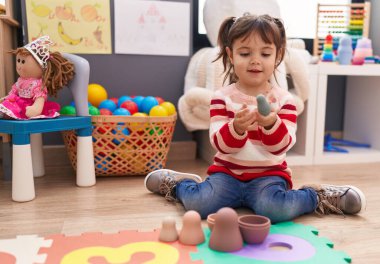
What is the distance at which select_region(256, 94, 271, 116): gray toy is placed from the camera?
32.8 inches

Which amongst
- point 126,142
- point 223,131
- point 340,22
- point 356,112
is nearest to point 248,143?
point 223,131

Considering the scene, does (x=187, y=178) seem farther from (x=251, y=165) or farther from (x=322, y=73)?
(x=322, y=73)

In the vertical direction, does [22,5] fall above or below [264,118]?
above

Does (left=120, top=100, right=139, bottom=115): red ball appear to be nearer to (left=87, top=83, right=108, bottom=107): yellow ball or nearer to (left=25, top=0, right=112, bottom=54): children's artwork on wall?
(left=87, top=83, right=108, bottom=107): yellow ball

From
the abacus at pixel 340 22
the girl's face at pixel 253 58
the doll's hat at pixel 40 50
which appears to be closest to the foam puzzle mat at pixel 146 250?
the girl's face at pixel 253 58

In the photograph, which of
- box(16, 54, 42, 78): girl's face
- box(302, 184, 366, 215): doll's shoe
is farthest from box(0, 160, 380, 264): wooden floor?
box(16, 54, 42, 78): girl's face

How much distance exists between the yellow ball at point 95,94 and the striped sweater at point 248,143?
63 centimetres

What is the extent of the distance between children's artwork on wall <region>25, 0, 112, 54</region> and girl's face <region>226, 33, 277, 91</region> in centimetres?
81

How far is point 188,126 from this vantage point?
5.16 feet

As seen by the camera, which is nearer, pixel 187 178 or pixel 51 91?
pixel 187 178

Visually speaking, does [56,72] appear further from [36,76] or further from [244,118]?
[244,118]

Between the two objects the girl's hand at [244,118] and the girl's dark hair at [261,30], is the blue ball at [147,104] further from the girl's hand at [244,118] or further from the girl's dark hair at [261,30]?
the girl's hand at [244,118]

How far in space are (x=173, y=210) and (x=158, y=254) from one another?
296 mm

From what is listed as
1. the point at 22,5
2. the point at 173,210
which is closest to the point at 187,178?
the point at 173,210
